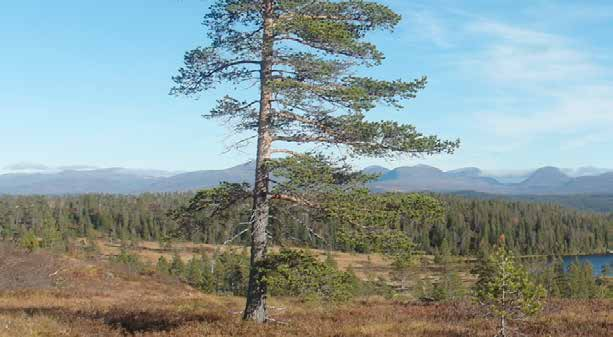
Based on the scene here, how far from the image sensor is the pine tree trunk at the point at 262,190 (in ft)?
45.0

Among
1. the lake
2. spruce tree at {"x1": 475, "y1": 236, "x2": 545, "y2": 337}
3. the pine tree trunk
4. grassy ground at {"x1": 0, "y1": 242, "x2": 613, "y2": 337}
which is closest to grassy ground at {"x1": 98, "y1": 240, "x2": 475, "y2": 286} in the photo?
the lake

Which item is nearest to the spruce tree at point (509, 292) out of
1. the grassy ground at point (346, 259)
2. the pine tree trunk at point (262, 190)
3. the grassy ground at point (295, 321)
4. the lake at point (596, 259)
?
the grassy ground at point (295, 321)

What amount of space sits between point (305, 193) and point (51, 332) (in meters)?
6.83

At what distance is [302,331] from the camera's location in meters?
14.0

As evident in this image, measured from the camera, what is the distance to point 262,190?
13914mm

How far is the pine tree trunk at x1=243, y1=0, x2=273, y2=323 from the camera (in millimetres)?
13703

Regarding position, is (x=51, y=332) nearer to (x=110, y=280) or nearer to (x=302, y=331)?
(x=302, y=331)

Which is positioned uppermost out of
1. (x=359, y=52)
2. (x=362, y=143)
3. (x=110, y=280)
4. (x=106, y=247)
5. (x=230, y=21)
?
(x=230, y=21)

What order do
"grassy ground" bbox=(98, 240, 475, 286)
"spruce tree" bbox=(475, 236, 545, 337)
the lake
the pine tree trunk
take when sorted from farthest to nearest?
the lake → "grassy ground" bbox=(98, 240, 475, 286) → the pine tree trunk → "spruce tree" bbox=(475, 236, 545, 337)

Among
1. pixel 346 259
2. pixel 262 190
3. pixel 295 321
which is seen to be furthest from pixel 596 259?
pixel 262 190

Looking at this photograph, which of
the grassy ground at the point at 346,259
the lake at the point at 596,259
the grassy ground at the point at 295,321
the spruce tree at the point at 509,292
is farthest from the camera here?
the lake at the point at 596,259

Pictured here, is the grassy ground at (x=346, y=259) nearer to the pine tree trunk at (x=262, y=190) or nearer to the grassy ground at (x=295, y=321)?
the grassy ground at (x=295, y=321)

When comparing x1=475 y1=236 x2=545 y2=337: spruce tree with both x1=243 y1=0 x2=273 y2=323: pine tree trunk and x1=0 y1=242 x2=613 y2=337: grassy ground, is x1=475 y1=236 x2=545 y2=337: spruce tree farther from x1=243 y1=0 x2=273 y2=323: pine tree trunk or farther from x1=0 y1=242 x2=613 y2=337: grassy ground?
x1=243 y1=0 x2=273 y2=323: pine tree trunk

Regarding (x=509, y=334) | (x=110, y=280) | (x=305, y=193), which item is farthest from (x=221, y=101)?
(x=110, y=280)
